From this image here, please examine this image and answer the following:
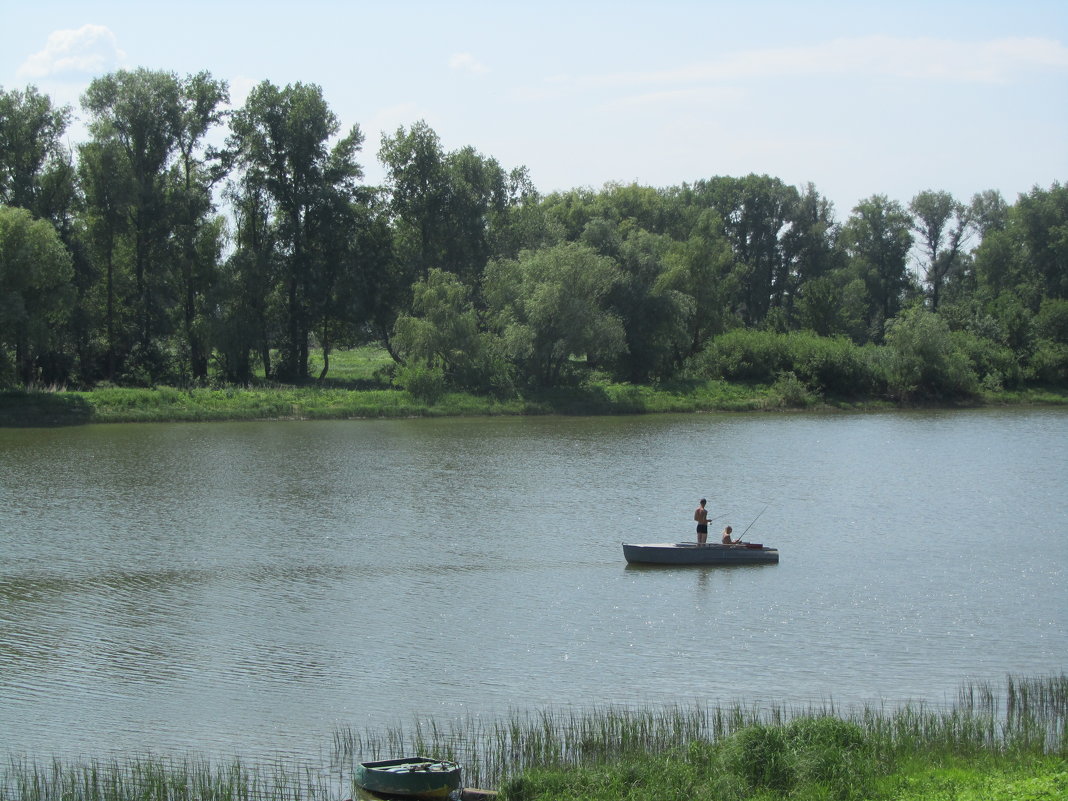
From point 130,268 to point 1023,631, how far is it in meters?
59.5

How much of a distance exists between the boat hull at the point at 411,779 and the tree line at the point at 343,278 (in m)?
46.5

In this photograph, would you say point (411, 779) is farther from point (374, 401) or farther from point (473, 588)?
point (374, 401)

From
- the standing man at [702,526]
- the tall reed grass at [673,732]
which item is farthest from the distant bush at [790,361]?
the tall reed grass at [673,732]

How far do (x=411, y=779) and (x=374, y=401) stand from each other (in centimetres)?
5080

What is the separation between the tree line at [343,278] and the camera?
61.5 metres

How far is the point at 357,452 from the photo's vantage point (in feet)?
152

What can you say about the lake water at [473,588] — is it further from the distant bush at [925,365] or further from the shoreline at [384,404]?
the distant bush at [925,365]

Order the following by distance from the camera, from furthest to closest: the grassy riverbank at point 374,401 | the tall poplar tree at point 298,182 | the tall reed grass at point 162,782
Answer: the tall poplar tree at point 298,182
the grassy riverbank at point 374,401
the tall reed grass at point 162,782

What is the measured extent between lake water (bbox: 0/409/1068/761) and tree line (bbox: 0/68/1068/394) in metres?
19.0

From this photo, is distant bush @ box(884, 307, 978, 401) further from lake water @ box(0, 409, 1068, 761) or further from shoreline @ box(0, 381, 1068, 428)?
lake water @ box(0, 409, 1068, 761)

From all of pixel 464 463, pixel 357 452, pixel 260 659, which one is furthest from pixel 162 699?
pixel 357 452

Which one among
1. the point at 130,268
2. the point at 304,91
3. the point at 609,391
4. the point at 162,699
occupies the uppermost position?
the point at 304,91

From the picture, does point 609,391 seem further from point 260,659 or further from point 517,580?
point 260,659

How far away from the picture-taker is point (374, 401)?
62000 millimetres
